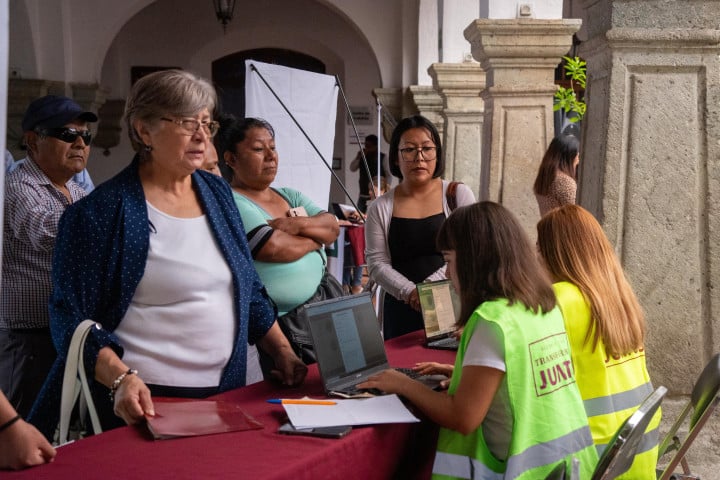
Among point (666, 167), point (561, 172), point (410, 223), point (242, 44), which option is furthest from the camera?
point (242, 44)

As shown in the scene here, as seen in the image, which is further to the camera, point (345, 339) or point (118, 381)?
point (345, 339)

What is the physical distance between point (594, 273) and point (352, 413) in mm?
872

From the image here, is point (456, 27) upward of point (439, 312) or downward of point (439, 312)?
upward

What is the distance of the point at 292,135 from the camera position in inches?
237

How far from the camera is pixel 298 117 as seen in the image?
19.7ft

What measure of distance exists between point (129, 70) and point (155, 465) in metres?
13.3

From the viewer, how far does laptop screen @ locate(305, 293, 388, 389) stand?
2.37 meters

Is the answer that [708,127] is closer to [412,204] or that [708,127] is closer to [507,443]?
[412,204]

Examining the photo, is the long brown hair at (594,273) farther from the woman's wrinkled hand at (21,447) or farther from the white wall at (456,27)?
the white wall at (456,27)

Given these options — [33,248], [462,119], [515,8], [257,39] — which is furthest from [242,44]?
[33,248]

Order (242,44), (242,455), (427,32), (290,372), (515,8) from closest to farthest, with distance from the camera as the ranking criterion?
(242,455) → (290,372) → (515,8) → (427,32) → (242,44)

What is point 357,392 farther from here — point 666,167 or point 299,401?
point 666,167

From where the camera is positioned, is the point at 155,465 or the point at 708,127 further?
the point at 708,127

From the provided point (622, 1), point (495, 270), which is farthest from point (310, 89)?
point (495, 270)
